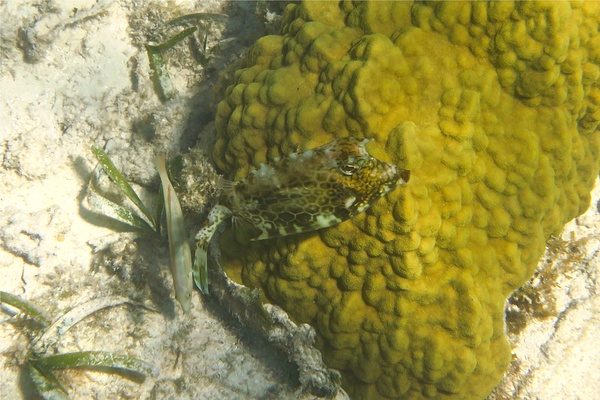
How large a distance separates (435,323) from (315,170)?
161 centimetres

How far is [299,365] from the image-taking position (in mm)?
3619

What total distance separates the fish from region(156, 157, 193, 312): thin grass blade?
0.62 meters

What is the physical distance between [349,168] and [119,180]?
2.81 metres

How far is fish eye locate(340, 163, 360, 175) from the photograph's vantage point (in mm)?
2703

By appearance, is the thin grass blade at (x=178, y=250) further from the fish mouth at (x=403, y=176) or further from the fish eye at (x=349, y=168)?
the fish mouth at (x=403, y=176)

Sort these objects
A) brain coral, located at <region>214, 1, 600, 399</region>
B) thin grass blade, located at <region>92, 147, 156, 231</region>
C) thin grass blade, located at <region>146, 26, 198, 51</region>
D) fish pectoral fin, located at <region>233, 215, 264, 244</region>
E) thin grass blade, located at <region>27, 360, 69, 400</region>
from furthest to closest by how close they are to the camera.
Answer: thin grass blade, located at <region>146, 26, 198, 51</region>, thin grass blade, located at <region>92, 147, 156, 231</region>, thin grass blade, located at <region>27, 360, 69, 400</region>, fish pectoral fin, located at <region>233, 215, 264, 244</region>, brain coral, located at <region>214, 1, 600, 399</region>

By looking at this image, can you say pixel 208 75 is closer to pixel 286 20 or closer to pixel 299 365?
pixel 286 20

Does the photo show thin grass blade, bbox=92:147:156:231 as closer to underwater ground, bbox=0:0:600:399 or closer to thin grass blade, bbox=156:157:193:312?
underwater ground, bbox=0:0:600:399

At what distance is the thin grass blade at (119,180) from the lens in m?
4.36

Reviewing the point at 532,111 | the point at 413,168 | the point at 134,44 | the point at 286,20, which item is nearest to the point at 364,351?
the point at 413,168

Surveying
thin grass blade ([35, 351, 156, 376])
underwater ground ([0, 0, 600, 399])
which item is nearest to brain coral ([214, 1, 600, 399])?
underwater ground ([0, 0, 600, 399])


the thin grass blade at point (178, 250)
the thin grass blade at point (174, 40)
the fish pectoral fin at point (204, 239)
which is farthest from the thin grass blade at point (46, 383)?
the thin grass blade at point (174, 40)

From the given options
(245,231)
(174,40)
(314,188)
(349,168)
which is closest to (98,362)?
(245,231)

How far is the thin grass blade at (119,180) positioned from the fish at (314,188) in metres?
1.70
